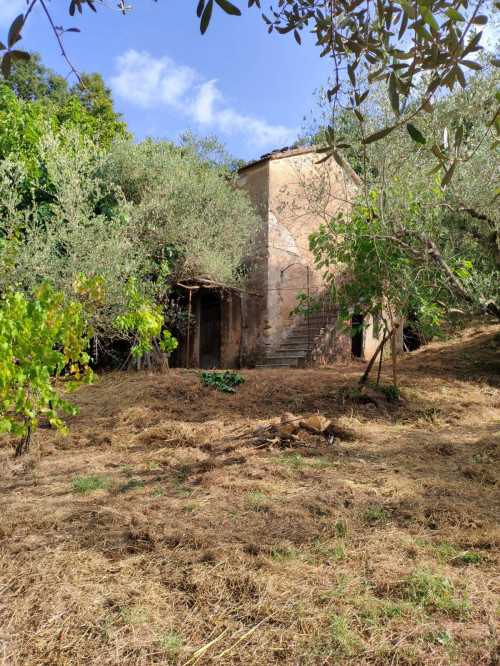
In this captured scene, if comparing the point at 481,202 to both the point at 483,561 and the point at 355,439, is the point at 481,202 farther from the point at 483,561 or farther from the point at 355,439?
the point at 483,561

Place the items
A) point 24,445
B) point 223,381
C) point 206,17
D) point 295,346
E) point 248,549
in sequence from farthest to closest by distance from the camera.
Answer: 1. point 295,346
2. point 223,381
3. point 24,445
4. point 248,549
5. point 206,17

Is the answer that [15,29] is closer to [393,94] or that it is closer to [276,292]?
[393,94]

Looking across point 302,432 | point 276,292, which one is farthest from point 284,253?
point 302,432

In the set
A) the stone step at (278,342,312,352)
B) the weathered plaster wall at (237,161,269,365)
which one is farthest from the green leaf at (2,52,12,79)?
the weathered plaster wall at (237,161,269,365)

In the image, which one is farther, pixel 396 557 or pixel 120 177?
pixel 120 177

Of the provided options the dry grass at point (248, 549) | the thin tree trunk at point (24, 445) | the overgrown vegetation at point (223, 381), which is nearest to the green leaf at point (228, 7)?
the dry grass at point (248, 549)

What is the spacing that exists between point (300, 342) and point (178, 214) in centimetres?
461

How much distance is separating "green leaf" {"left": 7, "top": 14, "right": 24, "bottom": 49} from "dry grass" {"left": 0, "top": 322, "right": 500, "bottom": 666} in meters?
2.45

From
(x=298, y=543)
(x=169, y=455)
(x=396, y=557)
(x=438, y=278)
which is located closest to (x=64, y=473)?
(x=169, y=455)

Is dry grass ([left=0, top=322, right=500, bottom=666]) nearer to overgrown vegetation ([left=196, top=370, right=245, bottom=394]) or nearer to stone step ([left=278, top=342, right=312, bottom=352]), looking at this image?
overgrown vegetation ([left=196, top=370, right=245, bottom=394])

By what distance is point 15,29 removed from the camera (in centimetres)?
161

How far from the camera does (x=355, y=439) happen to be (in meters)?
5.44

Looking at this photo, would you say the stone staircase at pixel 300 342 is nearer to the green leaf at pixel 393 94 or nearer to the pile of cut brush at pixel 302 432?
the pile of cut brush at pixel 302 432

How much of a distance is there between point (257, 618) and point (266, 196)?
1147cm
